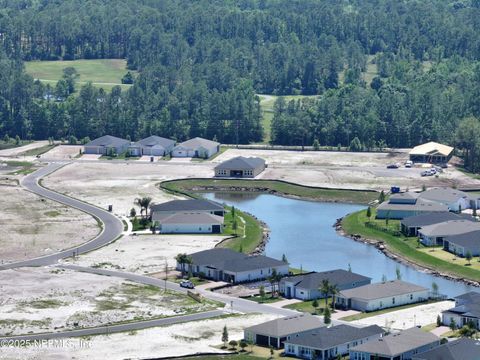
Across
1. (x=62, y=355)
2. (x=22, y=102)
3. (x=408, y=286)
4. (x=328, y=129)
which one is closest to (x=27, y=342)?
(x=62, y=355)

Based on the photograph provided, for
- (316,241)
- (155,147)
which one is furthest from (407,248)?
(155,147)

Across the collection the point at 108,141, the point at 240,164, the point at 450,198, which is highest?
the point at 108,141

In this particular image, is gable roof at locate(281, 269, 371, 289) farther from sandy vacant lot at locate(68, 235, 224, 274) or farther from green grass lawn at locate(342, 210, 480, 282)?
sandy vacant lot at locate(68, 235, 224, 274)

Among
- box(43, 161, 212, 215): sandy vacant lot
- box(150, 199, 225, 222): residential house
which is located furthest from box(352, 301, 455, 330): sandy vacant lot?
box(43, 161, 212, 215): sandy vacant lot

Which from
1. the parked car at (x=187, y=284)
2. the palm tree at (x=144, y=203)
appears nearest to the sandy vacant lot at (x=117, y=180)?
the palm tree at (x=144, y=203)

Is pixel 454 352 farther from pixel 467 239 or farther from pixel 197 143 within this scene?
pixel 197 143

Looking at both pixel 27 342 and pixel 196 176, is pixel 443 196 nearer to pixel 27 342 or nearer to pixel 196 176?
pixel 196 176
